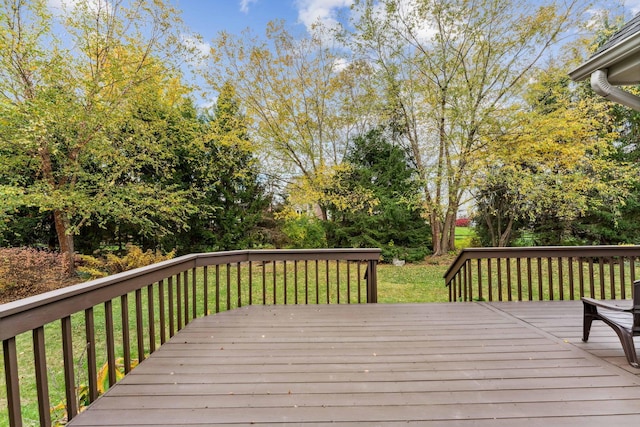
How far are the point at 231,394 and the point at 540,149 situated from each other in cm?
884

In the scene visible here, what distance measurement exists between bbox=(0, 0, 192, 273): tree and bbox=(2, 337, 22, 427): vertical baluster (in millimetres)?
6101

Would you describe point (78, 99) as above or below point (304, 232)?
above

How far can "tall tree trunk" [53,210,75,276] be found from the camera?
7270 mm

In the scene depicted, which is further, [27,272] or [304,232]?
[304,232]

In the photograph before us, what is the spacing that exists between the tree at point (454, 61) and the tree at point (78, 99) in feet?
18.8

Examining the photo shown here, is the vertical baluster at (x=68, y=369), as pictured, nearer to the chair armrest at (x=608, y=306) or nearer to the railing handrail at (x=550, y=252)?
the chair armrest at (x=608, y=306)

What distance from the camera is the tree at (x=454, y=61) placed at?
8.07 metres

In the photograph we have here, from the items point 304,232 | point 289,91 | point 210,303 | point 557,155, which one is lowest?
point 210,303

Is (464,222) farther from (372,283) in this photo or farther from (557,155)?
(372,283)

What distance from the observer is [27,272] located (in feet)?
20.0

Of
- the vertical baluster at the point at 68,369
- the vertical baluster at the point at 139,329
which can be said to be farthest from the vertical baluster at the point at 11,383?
the vertical baluster at the point at 139,329

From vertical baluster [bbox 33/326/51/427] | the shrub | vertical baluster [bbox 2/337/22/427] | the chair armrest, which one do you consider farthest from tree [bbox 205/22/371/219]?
vertical baluster [bbox 2/337/22/427]

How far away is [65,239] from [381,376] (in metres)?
8.80

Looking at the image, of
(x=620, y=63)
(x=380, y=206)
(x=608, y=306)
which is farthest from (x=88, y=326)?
(x=380, y=206)
